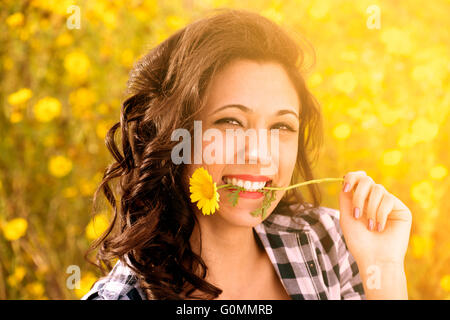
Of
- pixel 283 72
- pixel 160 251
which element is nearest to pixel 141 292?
pixel 160 251

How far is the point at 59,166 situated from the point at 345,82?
0.88 meters

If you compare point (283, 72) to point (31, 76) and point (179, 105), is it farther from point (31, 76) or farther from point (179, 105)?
point (31, 76)

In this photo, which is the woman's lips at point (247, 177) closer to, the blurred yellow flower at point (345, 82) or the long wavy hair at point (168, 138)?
the long wavy hair at point (168, 138)

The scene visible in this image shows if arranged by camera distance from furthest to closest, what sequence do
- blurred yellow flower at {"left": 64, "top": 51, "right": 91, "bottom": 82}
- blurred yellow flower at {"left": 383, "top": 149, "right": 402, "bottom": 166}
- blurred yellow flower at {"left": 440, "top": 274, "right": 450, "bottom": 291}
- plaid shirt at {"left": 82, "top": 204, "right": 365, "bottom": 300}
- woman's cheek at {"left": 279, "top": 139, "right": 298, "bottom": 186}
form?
blurred yellow flower at {"left": 64, "top": 51, "right": 91, "bottom": 82} → blurred yellow flower at {"left": 383, "top": 149, "right": 402, "bottom": 166} → blurred yellow flower at {"left": 440, "top": 274, "right": 450, "bottom": 291} → plaid shirt at {"left": 82, "top": 204, "right": 365, "bottom": 300} → woman's cheek at {"left": 279, "top": 139, "right": 298, "bottom": 186}

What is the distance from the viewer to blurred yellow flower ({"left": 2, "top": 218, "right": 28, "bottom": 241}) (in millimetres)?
A: 1209

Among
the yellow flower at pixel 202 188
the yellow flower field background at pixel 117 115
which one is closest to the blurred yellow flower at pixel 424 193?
the yellow flower field background at pixel 117 115

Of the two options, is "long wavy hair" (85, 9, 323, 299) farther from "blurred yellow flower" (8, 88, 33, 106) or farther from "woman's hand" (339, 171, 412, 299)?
"blurred yellow flower" (8, 88, 33, 106)

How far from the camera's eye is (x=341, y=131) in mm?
1309

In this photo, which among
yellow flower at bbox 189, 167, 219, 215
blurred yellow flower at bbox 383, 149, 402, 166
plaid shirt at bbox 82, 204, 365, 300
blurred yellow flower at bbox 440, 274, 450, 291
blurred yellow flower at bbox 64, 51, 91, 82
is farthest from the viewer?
blurred yellow flower at bbox 64, 51, 91, 82

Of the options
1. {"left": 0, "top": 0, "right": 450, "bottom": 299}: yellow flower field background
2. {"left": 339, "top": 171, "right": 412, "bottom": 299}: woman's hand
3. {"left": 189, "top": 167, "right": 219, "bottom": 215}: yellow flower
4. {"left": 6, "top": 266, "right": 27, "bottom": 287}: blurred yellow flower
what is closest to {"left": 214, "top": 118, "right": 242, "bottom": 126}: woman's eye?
{"left": 189, "top": 167, "right": 219, "bottom": 215}: yellow flower

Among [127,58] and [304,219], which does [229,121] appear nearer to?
[304,219]

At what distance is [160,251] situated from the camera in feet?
2.72

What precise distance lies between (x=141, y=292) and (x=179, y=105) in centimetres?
34

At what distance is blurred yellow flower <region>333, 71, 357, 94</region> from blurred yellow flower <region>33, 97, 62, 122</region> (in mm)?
834
